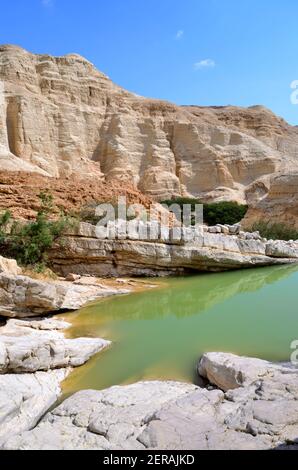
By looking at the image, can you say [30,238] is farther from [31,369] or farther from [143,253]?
[31,369]

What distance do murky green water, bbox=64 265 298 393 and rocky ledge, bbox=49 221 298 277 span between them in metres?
1.10

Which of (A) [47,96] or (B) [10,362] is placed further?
(A) [47,96]

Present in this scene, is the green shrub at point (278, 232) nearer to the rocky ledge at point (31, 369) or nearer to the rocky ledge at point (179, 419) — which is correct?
the rocky ledge at point (31, 369)

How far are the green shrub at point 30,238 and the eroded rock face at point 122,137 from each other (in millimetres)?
19972

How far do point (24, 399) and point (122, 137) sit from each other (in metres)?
35.7

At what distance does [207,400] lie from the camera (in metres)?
3.47

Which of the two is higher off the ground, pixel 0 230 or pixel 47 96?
pixel 47 96

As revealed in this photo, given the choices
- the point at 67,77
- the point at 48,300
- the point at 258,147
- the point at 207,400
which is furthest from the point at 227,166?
the point at 207,400

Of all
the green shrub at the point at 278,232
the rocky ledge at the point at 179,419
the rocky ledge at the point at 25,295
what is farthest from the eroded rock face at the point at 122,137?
the rocky ledge at the point at 179,419

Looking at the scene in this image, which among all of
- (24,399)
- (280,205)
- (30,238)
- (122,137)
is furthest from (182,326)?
(122,137)

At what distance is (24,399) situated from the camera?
3930 mm

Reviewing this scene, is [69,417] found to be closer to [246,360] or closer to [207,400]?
[207,400]

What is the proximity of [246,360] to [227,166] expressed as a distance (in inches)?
1465

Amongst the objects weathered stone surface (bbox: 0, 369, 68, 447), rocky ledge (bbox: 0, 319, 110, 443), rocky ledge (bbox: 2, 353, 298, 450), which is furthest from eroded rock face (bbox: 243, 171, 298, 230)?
rocky ledge (bbox: 2, 353, 298, 450)
